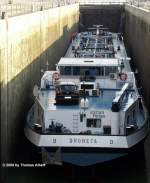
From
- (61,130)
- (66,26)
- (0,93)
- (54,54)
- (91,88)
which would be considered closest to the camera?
(0,93)

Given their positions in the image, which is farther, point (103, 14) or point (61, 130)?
point (103, 14)

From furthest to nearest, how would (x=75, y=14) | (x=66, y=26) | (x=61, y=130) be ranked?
(x=75, y=14), (x=66, y=26), (x=61, y=130)

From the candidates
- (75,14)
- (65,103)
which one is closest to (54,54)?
(65,103)

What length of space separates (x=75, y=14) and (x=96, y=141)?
38.9m

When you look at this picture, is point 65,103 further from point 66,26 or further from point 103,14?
Result: point 103,14

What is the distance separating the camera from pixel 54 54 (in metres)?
33.7

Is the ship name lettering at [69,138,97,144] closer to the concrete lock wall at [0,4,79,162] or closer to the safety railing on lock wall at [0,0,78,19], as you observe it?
the concrete lock wall at [0,4,79,162]

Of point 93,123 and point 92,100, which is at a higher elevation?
point 92,100

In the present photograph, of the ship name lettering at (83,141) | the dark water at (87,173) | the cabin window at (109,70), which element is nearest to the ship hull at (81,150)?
the ship name lettering at (83,141)

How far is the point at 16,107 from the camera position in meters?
19.8

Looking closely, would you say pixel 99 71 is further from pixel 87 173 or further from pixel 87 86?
pixel 87 173

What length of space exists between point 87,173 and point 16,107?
3.87 m

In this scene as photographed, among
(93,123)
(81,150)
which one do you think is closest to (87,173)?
(81,150)

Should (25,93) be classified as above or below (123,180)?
above
